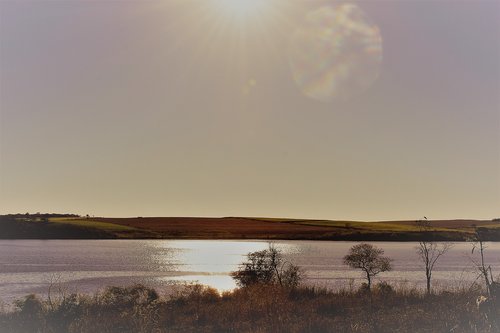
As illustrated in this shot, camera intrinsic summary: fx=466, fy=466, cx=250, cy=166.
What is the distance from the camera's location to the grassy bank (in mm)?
15898

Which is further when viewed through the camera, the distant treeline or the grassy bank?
the distant treeline

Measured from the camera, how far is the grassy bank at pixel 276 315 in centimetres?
1590

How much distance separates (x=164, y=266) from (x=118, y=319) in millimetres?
70720

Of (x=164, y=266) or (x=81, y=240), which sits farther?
(x=81, y=240)

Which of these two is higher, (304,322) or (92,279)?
(304,322)

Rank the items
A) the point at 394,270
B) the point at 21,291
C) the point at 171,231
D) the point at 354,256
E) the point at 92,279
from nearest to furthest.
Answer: the point at 21,291
the point at 354,256
the point at 92,279
the point at 394,270
the point at 171,231

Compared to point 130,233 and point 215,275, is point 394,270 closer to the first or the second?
point 215,275

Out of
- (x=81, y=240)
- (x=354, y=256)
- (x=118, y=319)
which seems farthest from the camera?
(x=81, y=240)

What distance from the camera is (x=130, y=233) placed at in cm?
18488

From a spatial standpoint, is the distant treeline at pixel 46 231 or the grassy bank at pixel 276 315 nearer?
the grassy bank at pixel 276 315

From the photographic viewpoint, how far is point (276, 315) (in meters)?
19.1

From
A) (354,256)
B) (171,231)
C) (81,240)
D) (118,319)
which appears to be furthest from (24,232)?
(118,319)

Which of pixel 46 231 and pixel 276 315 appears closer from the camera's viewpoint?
pixel 276 315

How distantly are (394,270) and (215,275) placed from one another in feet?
99.0
